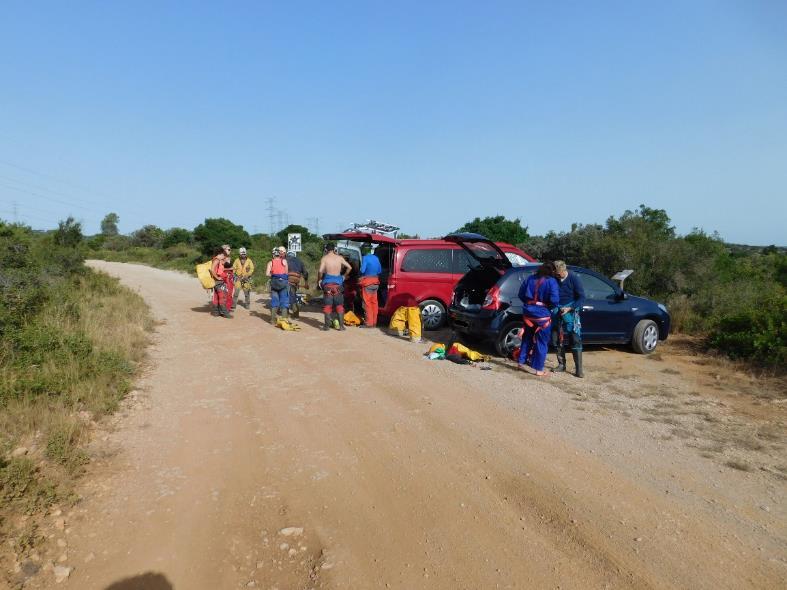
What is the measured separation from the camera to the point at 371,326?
1137 centimetres

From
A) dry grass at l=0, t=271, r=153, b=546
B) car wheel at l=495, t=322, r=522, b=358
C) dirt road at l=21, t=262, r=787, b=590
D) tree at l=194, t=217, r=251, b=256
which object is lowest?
dirt road at l=21, t=262, r=787, b=590

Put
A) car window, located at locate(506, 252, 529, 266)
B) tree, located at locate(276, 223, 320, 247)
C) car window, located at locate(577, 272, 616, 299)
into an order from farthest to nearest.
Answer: tree, located at locate(276, 223, 320, 247)
car window, located at locate(506, 252, 529, 266)
car window, located at locate(577, 272, 616, 299)

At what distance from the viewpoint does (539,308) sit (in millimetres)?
7473

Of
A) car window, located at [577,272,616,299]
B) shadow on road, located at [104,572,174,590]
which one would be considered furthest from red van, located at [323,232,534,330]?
shadow on road, located at [104,572,174,590]

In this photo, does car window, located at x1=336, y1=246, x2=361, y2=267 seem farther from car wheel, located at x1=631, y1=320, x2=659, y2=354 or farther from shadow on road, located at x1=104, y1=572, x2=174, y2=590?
shadow on road, located at x1=104, y1=572, x2=174, y2=590

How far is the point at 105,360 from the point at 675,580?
6.85 meters

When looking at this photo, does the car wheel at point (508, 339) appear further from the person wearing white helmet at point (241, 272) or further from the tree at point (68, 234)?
the tree at point (68, 234)

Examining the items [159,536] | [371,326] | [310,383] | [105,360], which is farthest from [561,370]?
[105,360]

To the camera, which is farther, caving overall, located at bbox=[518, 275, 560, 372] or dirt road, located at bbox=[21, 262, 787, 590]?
caving overall, located at bbox=[518, 275, 560, 372]

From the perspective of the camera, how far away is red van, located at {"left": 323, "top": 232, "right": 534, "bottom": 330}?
1066cm

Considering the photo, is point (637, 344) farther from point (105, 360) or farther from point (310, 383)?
point (105, 360)

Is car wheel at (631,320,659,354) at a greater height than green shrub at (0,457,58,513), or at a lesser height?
greater

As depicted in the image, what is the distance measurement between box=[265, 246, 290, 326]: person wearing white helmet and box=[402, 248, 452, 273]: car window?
8.88 feet

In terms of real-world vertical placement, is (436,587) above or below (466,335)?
below
